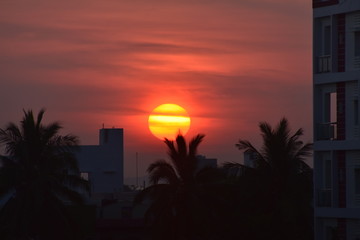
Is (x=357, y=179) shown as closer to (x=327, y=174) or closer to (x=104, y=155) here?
(x=327, y=174)

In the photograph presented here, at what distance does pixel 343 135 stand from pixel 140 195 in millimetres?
12926

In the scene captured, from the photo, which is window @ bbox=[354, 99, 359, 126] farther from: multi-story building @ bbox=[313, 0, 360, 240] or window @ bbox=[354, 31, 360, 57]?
window @ bbox=[354, 31, 360, 57]

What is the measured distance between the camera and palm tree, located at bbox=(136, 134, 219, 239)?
5550cm

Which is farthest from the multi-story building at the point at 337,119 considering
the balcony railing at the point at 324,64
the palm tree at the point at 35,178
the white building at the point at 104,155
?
the white building at the point at 104,155

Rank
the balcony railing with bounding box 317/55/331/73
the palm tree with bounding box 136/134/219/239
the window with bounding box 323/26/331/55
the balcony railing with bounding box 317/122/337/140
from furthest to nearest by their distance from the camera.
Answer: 1. the palm tree with bounding box 136/134/219/239
2. the window with bounding box 323/26/331/55
3. the balcony railing with bounding box 317/55/331/73
4. the balcony railing with bounding box 317/122/337/140

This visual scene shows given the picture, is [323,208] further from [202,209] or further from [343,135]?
[202,209]

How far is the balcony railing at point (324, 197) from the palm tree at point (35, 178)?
1583 centimetres

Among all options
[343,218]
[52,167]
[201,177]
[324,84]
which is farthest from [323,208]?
[52,167]

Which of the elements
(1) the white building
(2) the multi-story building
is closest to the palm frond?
(2) the multi-story building

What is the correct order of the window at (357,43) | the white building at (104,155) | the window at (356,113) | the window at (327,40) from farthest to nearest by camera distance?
the white building at (104,155), the window at (327,40), the window at (357,43), the window at (356,113)

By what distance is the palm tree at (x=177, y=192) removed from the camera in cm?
5550

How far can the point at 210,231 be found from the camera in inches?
2185

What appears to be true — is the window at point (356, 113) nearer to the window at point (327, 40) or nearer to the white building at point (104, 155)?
the window at point (327, 40)

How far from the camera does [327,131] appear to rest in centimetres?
4894
